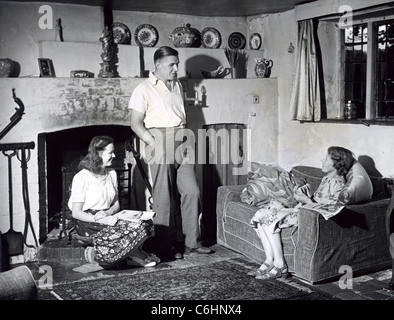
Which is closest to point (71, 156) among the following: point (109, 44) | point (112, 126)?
point (112, 126)

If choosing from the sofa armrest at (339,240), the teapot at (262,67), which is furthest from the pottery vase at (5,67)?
the sofa armrest at (339,240)

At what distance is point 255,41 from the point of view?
6570mm

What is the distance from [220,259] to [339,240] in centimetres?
121

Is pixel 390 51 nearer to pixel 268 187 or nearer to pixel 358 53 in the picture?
pixel 358 53

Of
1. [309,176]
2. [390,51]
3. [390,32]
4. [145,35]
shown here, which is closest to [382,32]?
[390,32]

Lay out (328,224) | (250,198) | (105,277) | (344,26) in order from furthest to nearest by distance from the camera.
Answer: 1. (344,26)
2. (250,198)
3. (105,277)
4. (328,224)

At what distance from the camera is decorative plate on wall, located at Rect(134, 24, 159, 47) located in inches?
237

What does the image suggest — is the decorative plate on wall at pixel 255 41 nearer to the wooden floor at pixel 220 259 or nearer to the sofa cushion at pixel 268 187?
the sofa cushion at pixel 268 187

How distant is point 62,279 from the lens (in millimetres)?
4461

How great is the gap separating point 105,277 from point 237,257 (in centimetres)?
129

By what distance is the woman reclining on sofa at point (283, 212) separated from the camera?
4379 mm

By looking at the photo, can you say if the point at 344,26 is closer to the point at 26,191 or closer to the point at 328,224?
the point at 328,224

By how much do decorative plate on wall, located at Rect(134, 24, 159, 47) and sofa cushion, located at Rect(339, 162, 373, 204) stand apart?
273 centimetres

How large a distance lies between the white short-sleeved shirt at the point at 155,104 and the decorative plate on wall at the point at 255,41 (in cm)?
189
